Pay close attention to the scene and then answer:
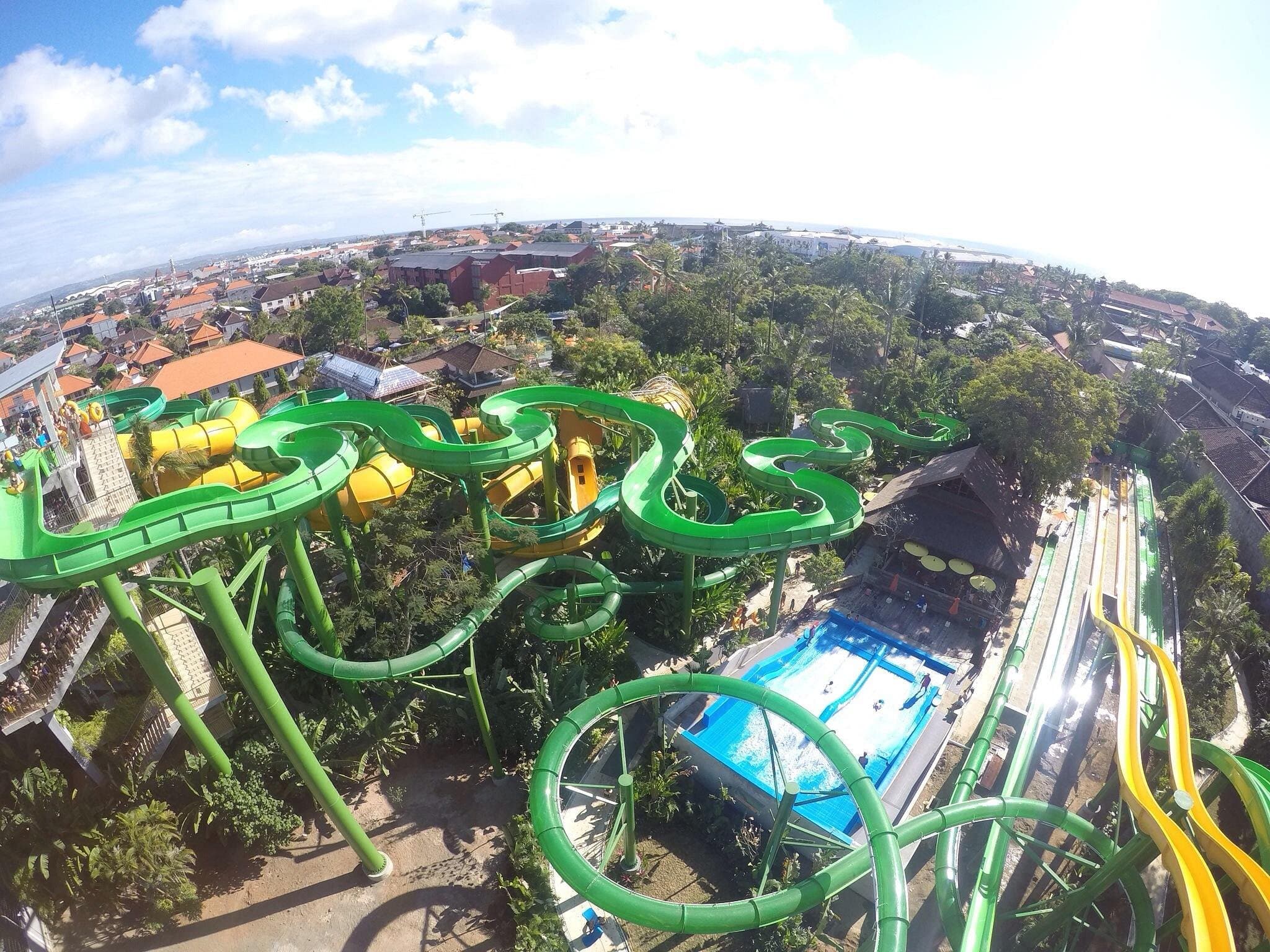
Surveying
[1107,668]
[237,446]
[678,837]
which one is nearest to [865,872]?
[678,837]

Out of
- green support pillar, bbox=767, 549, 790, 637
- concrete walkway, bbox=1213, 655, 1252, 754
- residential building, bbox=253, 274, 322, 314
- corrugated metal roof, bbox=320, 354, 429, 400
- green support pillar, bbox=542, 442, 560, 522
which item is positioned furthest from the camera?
residential building, bbox=253, 274, 322, 314

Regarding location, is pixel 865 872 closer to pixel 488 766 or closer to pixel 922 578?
pixel 488 766

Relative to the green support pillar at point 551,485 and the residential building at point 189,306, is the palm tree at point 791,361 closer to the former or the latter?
the green support pillar at point 551,485

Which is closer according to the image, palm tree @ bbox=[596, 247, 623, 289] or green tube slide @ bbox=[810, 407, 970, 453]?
green tube slide @ bbox=[810, 407, 970, 453]

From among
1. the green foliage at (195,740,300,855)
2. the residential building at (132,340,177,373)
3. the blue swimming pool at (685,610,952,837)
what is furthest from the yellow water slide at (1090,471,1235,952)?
the residential building at (132,340,177,373)

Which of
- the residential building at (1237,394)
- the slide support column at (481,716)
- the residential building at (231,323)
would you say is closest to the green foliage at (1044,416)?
the slide support column at (481,716)

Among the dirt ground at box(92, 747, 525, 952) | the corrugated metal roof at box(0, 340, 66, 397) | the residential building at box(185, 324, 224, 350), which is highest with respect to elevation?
the corrugated metal roof at box(0, 340, 66, 397)

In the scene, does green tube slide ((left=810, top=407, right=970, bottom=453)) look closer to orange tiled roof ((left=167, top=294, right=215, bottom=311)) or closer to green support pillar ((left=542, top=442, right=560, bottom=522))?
green support pillar ((left=542, top=442, right=560, bottom=522))
